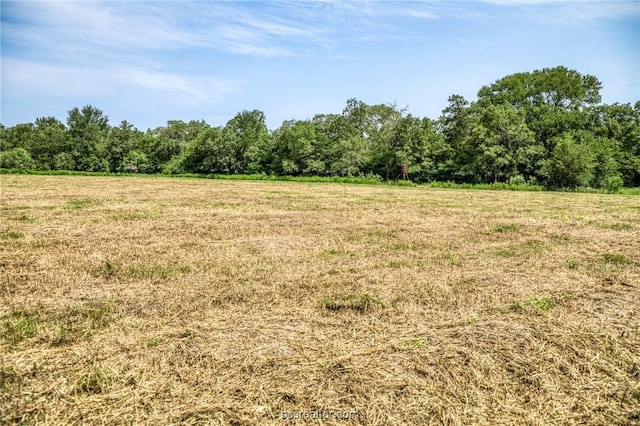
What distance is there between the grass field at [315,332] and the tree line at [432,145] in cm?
4342

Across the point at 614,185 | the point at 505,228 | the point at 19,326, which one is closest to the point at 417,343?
the point at 19,326

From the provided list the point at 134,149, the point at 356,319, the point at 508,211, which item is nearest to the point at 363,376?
the point at 356,319

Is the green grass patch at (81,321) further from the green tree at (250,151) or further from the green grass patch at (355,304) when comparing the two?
the green tree at (250,151)

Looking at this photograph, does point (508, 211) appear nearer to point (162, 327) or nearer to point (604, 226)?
point (604, 226)

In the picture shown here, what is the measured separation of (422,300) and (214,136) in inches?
2744

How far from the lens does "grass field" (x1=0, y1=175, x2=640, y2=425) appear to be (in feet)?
10.9

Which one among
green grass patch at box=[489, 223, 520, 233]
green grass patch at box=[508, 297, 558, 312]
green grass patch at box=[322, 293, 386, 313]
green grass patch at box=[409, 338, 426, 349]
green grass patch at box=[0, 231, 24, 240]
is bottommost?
green grass patch at box=[409, 338, 426, 349]

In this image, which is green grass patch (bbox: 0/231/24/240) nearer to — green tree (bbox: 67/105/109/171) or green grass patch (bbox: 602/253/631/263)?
green grass patch (bbox: 602/253/631/263)

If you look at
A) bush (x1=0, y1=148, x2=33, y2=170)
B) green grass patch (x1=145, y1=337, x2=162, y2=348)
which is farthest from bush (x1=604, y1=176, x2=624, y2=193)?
bush (x1=0, y1=148, x2=33, y2=170)

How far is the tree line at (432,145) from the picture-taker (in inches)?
1893

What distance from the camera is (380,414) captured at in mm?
3201

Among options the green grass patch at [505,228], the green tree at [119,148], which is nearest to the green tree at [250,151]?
the green tree at [119,148]

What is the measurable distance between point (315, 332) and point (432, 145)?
58.0 m

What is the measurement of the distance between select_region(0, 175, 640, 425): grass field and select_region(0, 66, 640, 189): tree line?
142 ft
